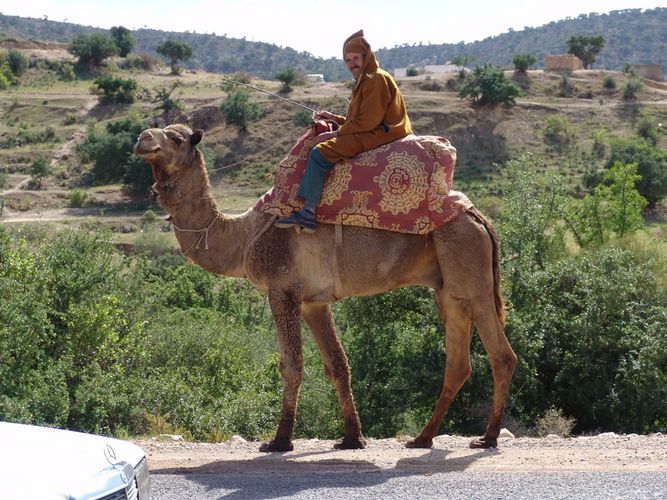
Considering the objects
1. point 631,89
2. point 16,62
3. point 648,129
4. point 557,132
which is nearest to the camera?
point 557,132

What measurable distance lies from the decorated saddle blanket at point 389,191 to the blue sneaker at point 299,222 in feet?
0.44

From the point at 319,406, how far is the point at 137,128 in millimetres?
50863

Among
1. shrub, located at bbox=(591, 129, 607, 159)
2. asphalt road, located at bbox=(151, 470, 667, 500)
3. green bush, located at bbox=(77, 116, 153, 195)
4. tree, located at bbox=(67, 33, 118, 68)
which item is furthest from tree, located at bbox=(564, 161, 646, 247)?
tree, located at bbox=(67, 33, 118, 68)

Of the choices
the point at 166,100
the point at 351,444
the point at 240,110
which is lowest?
the point at 240,110

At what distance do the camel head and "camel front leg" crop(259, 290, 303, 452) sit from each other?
1454mm

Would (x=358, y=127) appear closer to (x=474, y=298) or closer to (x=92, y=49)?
(x=474, y=298)

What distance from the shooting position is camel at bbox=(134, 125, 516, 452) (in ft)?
28.9

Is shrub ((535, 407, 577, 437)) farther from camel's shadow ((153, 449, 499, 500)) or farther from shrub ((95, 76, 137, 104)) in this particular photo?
shrub ((95, 76, 137, 104))

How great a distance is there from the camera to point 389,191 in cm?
873

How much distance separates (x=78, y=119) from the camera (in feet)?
262

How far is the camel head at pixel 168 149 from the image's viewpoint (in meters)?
8.80

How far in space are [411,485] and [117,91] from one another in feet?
258

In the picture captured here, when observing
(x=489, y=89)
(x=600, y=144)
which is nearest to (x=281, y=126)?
(x=489, y=89)

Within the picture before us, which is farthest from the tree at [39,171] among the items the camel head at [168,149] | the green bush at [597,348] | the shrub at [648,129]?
the camel head at [168,149]
